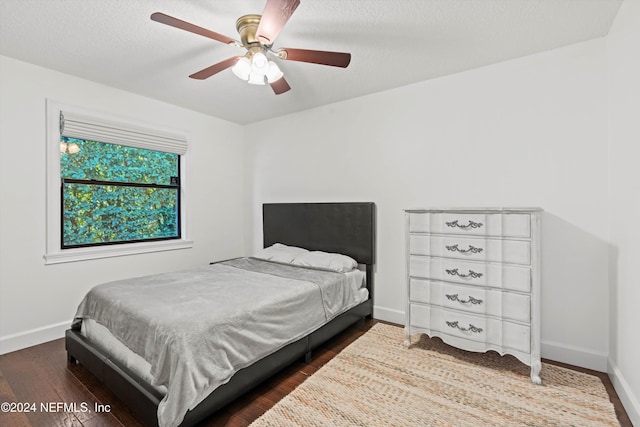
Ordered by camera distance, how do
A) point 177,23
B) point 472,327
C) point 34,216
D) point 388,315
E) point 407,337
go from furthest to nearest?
point 388,315 < point 34,216 < point 407,337 < point 472,327 < point 177,23

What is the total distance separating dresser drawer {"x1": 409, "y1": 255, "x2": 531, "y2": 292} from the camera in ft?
7.09

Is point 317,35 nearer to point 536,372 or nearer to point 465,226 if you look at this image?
point 465,226

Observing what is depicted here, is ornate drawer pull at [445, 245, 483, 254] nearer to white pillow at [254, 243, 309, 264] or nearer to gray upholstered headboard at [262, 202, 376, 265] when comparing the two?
gray upholstered headboard at [262, 202, 376, 265]

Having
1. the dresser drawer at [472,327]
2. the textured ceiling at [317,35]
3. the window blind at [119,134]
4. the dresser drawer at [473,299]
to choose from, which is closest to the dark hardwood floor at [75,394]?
the dresser drawer at [472,327]

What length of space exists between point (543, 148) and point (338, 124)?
6.63ft

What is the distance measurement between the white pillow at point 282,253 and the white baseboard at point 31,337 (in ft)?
6.43

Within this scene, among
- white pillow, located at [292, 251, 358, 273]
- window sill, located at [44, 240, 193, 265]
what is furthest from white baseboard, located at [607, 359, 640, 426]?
window sill, located at [44, 240, 193, 265]

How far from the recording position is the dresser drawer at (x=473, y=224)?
2.17 metres

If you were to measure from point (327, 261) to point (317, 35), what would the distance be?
200cm

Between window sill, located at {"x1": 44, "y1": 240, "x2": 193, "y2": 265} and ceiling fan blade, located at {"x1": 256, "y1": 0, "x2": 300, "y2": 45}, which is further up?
ceiling fan blade, located at {"x1": 256, "y1": 0, "x2": 300, "y2": 45}

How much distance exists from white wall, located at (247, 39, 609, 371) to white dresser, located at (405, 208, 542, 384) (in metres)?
0.52

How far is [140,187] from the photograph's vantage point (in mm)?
3654

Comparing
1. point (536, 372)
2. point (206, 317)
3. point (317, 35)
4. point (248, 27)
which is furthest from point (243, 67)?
point (536, 372)

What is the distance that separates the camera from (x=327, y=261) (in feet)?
10.4
